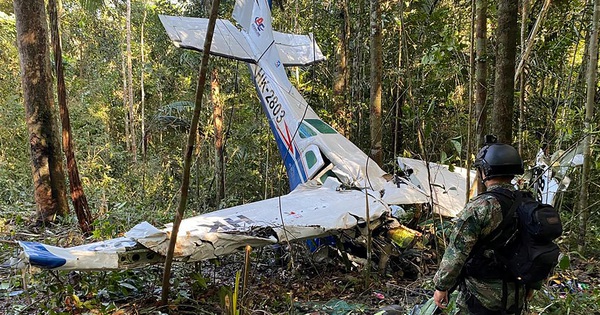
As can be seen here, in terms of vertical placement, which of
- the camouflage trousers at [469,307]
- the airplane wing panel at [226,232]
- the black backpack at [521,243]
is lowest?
the camouflage trousers at [469,307]

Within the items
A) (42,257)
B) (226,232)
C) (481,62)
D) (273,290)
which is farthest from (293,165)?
(42,257)

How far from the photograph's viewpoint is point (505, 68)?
379 centimetres

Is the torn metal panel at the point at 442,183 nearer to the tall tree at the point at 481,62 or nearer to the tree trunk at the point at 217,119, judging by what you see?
the tall tree at the point at 481,62

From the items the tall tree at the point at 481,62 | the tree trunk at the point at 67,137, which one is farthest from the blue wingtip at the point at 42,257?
the tall tree at the point at 481,62

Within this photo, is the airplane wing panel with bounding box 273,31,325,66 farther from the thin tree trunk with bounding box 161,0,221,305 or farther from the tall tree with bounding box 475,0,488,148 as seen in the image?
the thin tree trunk with bounding box 161,0,221,305

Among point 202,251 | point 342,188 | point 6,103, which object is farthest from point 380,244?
point 6,103

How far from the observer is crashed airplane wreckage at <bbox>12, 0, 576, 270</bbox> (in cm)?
367

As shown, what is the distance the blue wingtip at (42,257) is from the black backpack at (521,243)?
3112 millimetres

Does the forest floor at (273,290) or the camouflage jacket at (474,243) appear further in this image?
the forest floor at (273,290)

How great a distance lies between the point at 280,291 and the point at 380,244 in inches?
56.5

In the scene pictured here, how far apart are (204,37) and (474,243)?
258 inches

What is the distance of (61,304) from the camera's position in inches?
145

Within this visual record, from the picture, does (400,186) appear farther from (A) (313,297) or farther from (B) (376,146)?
(A) (313,297)

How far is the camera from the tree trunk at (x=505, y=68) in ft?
12.2
